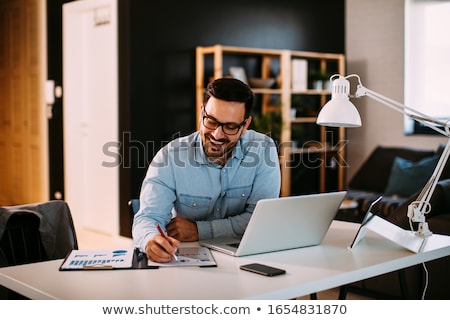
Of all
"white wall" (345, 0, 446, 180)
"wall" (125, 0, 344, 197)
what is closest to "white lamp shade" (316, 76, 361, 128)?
"wall" (125, 0, 344, 197)

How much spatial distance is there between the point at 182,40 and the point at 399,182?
219 cm

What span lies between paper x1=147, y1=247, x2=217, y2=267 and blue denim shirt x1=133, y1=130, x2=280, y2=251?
213 mm

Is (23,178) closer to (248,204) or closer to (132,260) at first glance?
(248,204)

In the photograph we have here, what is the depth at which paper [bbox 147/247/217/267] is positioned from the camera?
192 cm

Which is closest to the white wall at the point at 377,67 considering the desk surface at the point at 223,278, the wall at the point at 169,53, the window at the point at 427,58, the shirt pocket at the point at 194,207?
the window at the point at 427,58

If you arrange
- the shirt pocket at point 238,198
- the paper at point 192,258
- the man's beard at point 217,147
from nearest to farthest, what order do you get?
1. the paper at point 192,258
2. the man's beard at point 217,147
3. the shirt pocket at point 238,198

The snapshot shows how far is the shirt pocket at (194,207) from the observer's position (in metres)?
2.50

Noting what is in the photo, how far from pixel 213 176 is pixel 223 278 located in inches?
31.0

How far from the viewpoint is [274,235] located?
2.07m

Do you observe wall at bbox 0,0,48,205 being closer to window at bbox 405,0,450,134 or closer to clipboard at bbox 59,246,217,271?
window at bbox 405,0,450,134

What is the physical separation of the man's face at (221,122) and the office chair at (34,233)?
1.99 ft

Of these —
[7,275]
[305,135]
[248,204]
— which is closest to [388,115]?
[305,135]

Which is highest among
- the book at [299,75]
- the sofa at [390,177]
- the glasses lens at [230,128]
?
the book at [299,75]

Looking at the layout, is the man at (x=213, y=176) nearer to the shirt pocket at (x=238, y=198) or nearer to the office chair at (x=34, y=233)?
the shirt pocket at (x=238, y=198)
